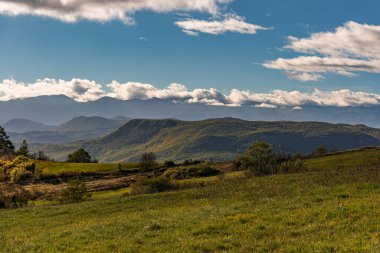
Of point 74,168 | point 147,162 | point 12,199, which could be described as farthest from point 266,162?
point 74,168

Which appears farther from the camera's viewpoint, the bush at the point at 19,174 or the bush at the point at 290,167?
the bush at the point at 19,174

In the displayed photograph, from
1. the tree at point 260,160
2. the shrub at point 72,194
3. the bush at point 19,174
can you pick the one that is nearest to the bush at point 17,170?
the bush at point 19,174

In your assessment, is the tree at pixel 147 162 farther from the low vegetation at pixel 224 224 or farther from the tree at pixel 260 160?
the low vegetation at pixel 224 224

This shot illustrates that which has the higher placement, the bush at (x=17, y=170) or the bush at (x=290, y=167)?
the bush at (x=290, y=167)

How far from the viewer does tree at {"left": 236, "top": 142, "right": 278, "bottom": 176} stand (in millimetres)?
65125

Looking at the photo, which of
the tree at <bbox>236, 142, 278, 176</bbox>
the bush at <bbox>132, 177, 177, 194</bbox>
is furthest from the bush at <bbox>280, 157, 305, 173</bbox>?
the bush at <bbox>132, 177, 177, 194</bbox>

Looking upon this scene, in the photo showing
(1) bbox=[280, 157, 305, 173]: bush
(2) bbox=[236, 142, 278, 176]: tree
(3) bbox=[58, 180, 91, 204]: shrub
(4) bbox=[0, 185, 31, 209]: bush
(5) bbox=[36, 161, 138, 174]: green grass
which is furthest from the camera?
(5) bbox=[36, 161, 138, 174]: green grass

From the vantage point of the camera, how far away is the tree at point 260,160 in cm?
6512

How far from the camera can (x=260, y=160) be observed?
218ft

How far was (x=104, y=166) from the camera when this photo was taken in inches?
4985

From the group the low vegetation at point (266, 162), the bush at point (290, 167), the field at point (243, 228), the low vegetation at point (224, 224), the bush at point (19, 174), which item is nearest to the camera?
the field at point (243, 228)

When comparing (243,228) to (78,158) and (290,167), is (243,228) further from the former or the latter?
(78,158)

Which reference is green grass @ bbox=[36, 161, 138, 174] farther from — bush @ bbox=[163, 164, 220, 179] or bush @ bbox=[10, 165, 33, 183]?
bush @ bbox=[163, 164, 220, 179]

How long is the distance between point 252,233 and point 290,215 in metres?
3.52
